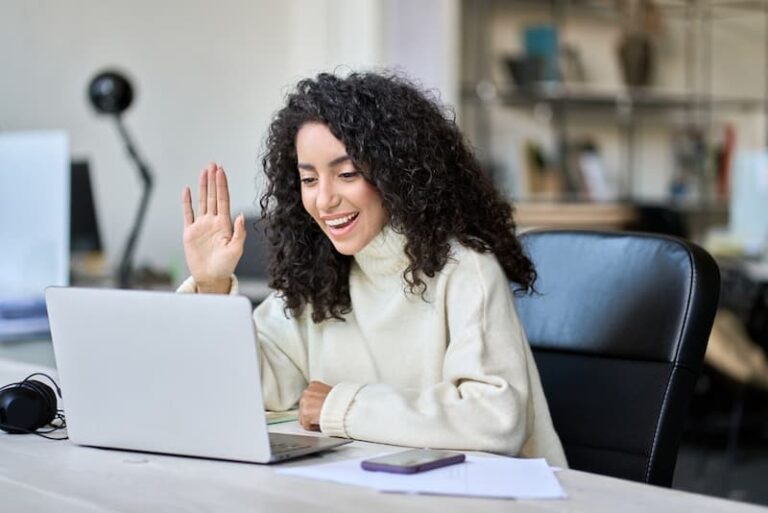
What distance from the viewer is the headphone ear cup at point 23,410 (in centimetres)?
149

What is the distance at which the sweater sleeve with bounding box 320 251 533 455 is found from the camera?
4.69ft

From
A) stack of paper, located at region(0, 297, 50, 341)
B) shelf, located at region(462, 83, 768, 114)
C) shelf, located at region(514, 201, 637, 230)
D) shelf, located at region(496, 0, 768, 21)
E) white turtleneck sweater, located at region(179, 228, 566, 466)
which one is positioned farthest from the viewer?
shelf, located at region(496, 0, 768, 21)

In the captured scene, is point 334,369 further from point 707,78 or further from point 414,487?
point 707,78

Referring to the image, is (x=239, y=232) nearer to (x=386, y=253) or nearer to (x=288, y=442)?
(x=386, y=253)

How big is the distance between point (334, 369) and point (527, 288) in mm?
298

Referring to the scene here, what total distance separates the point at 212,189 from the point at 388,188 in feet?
0.77

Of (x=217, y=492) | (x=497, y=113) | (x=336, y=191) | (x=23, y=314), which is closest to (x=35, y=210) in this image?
(x=23, y=314)

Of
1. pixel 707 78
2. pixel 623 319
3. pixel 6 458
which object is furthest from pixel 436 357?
pixel 707 78

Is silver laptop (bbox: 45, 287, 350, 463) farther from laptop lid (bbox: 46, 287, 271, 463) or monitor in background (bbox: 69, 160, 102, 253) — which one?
monitor in background (bbox: 69, 160, 102, 253)

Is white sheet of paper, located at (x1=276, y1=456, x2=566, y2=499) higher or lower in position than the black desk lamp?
lower

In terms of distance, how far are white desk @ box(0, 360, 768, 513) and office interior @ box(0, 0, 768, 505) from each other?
1.35m

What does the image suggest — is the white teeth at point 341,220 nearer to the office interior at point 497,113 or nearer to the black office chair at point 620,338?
the black office chair at point 620,338

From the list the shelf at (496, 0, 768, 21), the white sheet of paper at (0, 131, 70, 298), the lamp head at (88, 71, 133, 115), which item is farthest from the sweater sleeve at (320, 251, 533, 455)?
the shelf at (496, 0, 768, 21)

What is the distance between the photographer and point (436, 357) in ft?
5.36
